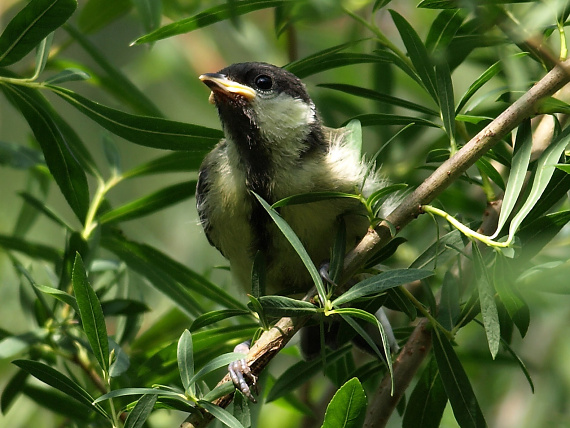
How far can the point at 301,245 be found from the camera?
193cm

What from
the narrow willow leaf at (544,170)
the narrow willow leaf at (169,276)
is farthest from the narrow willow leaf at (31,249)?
the narrow willow leaf at (544,170)

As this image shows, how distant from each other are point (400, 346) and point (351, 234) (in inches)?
17.4

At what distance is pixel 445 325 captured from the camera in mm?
2271

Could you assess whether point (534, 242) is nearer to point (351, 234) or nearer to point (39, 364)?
point (351, 234)

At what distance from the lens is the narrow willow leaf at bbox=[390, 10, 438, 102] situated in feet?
7.18

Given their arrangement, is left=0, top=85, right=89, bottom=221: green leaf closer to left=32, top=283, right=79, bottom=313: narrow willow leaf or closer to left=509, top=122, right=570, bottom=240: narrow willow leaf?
left=32, top=283, right=79, bottom=313: narrow willow leaf

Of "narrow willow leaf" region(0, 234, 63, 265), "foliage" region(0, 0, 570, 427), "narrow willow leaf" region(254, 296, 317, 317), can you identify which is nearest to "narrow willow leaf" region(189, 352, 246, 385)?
"foliage" region(0, 0, 570, 427)

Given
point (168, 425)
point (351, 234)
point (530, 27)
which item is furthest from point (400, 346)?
point (530, 27)

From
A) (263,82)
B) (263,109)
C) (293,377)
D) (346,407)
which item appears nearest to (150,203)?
(263,109)

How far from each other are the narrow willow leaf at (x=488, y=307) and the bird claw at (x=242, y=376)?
59 cm

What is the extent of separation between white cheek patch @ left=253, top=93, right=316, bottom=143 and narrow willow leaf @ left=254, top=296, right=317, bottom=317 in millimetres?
1159

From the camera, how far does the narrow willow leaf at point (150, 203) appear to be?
285 cm

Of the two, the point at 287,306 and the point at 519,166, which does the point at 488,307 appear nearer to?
the point at 519,166

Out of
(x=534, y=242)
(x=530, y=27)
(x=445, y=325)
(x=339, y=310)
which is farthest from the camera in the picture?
(x=445, y=325)
